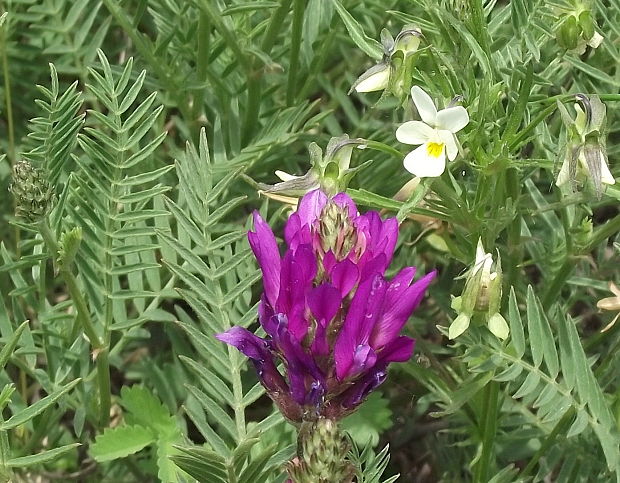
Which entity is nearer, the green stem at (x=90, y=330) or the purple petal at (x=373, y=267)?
the purple petal at (x=373, y=267)

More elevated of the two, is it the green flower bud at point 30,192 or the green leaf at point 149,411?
the green flower bud at point 30,192

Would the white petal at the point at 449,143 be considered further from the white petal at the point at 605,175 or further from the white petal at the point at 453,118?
the white petal at the point at 605,175

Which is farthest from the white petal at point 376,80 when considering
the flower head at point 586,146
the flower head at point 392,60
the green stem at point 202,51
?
the green stem at point 202,51

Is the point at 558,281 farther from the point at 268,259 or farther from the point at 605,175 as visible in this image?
the point at 268,259

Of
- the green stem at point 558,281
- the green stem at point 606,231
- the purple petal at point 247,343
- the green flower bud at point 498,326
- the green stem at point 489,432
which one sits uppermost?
the purple petal at point 247,343

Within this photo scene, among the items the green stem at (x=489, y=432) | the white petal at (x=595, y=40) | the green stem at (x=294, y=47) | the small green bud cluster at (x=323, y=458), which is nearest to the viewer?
the small green bud cluster at (x=323, y=458)

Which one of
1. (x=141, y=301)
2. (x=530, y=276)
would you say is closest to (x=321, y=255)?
(x=141, y=301)
